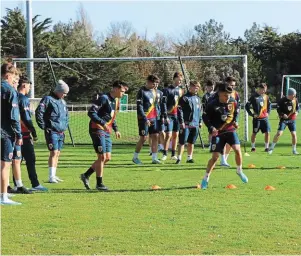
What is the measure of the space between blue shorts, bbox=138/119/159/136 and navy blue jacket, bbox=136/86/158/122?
4.8 inches

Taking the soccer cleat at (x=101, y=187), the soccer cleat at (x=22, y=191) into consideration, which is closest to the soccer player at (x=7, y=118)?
the soccer cleat at (x=22, y=191)

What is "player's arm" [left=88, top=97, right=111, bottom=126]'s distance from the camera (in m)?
11.3

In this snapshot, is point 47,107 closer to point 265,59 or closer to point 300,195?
point 300,195

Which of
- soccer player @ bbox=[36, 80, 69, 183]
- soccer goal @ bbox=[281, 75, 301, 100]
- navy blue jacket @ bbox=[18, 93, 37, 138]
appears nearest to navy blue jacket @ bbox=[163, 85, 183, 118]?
soccer player @ bbox=[36, 80, 69, 183]

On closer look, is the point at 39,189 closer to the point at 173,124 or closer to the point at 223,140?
the point at 223,140

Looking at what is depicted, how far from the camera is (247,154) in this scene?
18.1 metres

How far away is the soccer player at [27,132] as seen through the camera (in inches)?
434

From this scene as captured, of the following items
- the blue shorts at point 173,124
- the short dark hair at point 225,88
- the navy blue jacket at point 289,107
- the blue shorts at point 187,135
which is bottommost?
the blue shorts at point 187,135

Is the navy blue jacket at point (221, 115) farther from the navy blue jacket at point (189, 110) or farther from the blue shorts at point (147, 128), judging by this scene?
the blue shorts at point (147, 128)

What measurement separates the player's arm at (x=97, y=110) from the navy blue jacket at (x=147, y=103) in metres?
4.27

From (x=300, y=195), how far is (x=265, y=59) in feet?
250

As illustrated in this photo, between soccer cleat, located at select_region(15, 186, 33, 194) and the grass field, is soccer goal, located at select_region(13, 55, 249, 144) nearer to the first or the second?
the grass field

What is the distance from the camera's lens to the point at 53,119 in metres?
12.5

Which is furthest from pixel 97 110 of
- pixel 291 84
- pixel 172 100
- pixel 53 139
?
pixel 291 84
